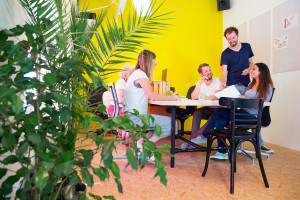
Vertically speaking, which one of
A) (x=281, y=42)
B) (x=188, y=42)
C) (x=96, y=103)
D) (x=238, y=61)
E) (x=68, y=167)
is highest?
(x=188, y=42)

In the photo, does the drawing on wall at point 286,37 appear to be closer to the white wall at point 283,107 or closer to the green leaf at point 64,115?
the white wall at point 283,107

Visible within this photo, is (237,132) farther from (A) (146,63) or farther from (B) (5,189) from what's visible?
(B) (5,189)

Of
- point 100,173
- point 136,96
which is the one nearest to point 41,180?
point 100,173

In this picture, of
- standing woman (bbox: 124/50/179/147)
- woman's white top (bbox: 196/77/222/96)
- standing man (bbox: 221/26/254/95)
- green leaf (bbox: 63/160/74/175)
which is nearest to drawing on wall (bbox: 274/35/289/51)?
standing man (bbox: 221/26/254/95)

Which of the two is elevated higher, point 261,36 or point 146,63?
point 261,36

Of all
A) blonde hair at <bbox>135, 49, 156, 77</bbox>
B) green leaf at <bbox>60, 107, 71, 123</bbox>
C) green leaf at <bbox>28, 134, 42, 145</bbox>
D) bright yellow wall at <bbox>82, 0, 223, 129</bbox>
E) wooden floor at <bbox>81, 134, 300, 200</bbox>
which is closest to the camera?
green leaf at <bbox>28, 134, 42, 145</bbox>

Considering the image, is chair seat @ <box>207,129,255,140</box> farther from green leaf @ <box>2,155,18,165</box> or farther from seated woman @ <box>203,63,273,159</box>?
green leaf @ <box>2,155,18,165</box>

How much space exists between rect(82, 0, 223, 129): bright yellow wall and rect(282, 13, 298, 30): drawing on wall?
2.05 meters

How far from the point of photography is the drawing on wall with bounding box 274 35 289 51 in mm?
3965

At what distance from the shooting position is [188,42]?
230 inches

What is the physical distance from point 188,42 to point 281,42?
2.23 metres

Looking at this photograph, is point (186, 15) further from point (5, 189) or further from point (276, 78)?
point (5, 189)

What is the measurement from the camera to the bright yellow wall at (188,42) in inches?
226

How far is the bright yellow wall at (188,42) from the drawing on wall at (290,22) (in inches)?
80.8
